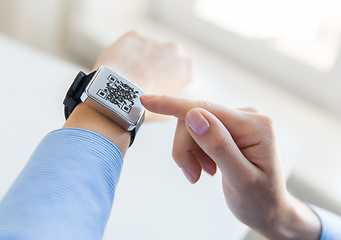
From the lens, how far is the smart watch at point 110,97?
486mm

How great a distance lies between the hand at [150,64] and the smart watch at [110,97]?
0.17 metres

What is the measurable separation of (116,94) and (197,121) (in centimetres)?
16

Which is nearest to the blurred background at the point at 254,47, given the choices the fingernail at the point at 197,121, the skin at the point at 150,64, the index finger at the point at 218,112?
the skin at the point at 150,64

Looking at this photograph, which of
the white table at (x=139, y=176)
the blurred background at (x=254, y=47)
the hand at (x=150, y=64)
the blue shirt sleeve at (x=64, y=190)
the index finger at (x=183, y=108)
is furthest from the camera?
the blurred background at (x=254, y=47)

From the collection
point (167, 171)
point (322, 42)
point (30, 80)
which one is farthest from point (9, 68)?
point (322, 42)

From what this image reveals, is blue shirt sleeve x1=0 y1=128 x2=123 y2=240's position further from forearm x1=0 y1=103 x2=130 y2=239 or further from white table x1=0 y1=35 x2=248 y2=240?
white table x1=0 y1=35 x2=248 y2=240

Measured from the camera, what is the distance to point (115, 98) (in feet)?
1.61

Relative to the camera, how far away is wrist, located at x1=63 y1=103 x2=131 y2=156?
502mm

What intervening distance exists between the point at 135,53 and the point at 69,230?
1.67 ft

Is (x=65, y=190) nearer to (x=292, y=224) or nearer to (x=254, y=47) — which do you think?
(x=292, y=224)

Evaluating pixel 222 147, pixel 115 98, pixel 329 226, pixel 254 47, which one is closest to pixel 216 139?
pixel 222 147

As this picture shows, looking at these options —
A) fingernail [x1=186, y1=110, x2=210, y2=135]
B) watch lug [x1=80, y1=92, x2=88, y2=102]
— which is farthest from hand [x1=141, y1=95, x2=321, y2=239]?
watch lug [x1=80, y1=92, x2=88, y2=102]

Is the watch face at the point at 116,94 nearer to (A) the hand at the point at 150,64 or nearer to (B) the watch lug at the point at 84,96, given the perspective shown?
(B) the watch lug at the point at 84,96

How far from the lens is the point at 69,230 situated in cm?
34
